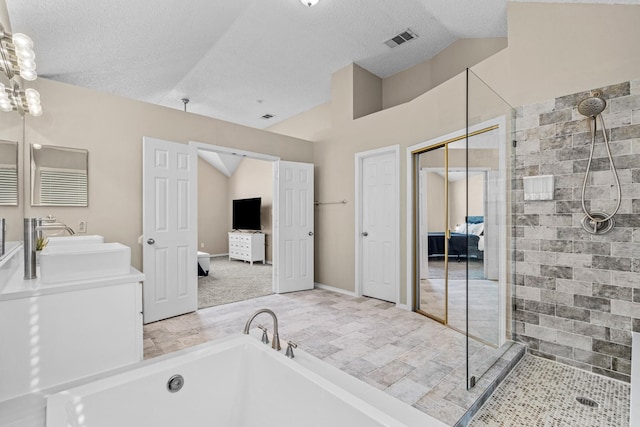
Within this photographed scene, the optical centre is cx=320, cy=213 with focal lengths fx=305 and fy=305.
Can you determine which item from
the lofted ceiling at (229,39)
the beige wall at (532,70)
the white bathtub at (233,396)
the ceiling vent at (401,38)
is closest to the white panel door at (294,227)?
the beige wall at (532,70)

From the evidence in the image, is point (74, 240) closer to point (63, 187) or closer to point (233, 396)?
point (63, 187)

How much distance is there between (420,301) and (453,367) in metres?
1.40

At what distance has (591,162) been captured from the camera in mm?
2148

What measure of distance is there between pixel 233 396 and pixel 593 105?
295cm

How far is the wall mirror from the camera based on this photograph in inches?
106

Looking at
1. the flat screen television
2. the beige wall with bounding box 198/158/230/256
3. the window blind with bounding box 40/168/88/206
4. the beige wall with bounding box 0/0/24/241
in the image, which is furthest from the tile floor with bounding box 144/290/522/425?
the beige wall with bounding box 198/158/230/256

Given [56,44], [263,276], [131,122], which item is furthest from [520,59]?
[263,276]

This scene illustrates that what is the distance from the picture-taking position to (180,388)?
A: 1.48 m

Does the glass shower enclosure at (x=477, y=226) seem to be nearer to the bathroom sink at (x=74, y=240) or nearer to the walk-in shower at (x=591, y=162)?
the walk-in shower at (x=591, y=162)

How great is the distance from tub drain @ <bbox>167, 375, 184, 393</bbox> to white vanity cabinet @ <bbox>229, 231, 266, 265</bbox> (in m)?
5.71

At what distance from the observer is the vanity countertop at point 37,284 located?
171cm

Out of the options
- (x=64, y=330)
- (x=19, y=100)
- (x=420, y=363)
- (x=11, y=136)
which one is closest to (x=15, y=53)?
(x=19, y=100)

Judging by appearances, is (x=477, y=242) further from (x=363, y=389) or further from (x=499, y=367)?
(x=363, y=389)

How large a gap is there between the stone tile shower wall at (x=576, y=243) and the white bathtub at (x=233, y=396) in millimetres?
1828
